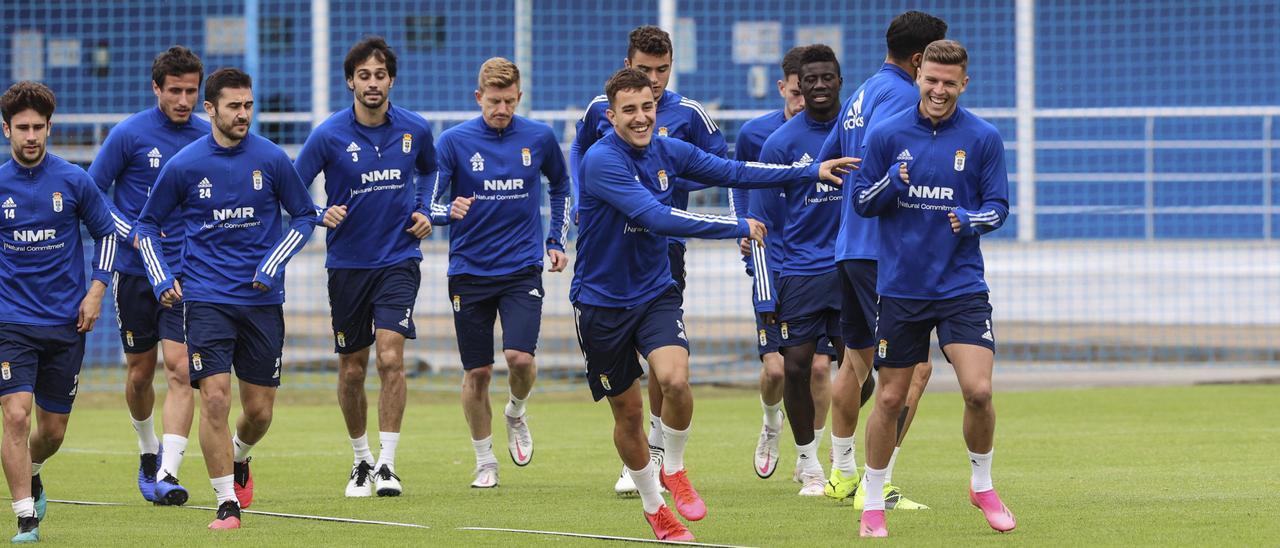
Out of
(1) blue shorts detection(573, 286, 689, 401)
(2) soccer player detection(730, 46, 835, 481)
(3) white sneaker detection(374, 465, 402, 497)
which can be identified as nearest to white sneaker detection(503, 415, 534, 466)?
(3) white sneaker detection(374, 465, 402, 497)

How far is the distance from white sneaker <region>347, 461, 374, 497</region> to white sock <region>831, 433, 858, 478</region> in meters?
2.44

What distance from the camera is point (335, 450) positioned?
1174cm

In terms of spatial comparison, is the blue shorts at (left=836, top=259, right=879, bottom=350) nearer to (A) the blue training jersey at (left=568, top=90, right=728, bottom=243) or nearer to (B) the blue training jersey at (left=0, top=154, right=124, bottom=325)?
(A) the blue training jersey at (left=568, top=90, right=728, bottom=243)

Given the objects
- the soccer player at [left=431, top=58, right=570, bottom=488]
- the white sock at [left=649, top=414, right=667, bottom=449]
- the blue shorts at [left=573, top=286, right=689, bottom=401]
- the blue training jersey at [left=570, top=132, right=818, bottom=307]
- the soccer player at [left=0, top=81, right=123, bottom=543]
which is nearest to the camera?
the blue training jersey at [left=570, top=132, right=818, bottom=307]

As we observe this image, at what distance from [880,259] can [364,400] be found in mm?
3467

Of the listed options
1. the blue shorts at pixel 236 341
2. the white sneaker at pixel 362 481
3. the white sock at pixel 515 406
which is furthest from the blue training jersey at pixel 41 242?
the white sock at pixel 515 406

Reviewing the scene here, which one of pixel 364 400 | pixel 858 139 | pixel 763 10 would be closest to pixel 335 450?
pixel 364 400

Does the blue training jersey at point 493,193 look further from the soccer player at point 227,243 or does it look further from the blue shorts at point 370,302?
the soccer player at point 227,243

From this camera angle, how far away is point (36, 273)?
785 cm

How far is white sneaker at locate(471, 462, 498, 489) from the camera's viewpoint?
960 centimetres

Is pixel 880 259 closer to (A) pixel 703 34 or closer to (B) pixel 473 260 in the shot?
(B) pixel 473 260

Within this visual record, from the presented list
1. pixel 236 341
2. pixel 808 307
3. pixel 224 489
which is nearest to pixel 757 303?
pixel 808 307

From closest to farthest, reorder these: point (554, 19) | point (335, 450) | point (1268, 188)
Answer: point (335, 450), point (1268, 188), point (554, 19)

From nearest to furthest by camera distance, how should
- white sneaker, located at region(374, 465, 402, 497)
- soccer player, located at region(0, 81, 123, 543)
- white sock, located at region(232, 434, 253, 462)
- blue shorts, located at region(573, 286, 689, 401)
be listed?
blue shorts, located at region(573, 286, 689, 401) → soccer player, located at region(0, 81, 123, 543) → white sock, located at region(232, 434, 253, 462) → white sneaker, located at region(374, 465, 402, 497)
